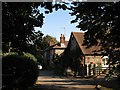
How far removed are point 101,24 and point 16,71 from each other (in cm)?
716

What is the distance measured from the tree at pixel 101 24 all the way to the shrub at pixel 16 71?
5.07 m

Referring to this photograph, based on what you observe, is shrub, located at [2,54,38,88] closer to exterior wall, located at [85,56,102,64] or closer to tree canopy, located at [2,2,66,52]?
tree canopy, located at [2,2,66,52]

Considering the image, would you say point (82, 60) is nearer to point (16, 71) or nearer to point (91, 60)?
point (91, 60)

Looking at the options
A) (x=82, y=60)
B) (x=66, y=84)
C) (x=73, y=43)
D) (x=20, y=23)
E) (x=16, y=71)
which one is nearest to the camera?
(x=20, y=23)

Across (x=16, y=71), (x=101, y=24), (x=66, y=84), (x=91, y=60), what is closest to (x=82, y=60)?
(x=91, y=60)

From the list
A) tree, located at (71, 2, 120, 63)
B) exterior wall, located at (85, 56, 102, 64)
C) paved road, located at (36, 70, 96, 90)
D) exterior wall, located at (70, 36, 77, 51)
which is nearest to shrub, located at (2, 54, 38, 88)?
paved road, located at (36, 70, 96, 90)

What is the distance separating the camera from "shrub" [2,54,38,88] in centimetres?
2008

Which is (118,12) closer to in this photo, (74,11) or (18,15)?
(74,11)

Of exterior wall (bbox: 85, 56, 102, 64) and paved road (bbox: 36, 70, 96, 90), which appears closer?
paved road (bbox: 36, 70, 96, 90)

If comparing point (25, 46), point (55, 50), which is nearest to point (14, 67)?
point (25, 46)

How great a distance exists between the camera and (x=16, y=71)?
20.6 metres

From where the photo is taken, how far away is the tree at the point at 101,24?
46.6 ft

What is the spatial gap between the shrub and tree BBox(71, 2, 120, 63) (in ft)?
16.6

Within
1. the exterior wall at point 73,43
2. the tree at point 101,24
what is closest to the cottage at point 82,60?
the exterior wall at point 73,43
